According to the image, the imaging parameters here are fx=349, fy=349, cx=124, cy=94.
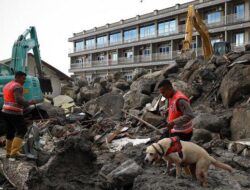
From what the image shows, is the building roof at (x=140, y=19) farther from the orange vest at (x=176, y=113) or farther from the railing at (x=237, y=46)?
the orange vest at (x=176, y=113)

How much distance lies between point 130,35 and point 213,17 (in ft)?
47.9

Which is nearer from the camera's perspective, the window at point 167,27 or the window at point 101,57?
the window at point 167,27

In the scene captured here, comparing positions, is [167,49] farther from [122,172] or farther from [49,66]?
[122,172]

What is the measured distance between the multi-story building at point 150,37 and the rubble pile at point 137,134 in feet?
56.6

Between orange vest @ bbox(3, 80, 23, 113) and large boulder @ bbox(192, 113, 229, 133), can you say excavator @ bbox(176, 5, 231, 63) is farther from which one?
orange vest @ bbox(3, 80, 23, 113)

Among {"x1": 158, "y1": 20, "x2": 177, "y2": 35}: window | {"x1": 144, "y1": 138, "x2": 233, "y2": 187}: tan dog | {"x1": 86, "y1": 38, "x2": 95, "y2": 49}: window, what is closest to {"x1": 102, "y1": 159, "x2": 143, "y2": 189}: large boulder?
{"x1": 144, "y1": 138, "x2": 233, "y2": 187}: tan dog

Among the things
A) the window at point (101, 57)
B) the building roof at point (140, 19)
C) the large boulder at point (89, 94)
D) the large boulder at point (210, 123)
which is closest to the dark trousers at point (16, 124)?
the large boulder at point (210, 123)

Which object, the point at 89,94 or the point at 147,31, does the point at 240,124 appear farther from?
the point at 147,31

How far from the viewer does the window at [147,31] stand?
45719mm

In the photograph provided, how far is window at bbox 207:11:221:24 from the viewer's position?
3739cm

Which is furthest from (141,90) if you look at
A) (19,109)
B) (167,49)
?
(167,49)

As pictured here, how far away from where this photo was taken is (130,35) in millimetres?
49719

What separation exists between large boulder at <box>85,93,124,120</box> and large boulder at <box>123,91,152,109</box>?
1.09ft

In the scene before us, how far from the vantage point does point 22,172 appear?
6383mm
